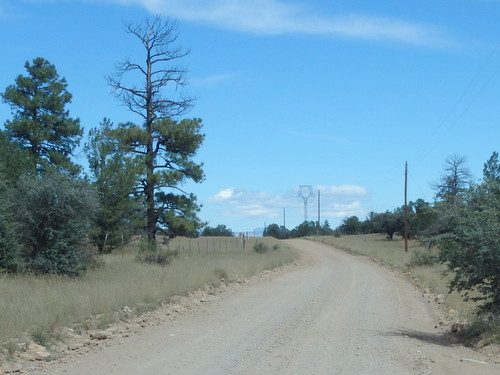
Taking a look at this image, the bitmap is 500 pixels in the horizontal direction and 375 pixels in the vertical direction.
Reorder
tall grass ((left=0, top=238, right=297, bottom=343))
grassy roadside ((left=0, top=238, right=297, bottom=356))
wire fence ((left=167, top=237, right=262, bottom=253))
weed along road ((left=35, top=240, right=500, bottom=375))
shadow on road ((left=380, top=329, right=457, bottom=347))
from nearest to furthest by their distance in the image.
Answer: weed along road ((left=35, top=240, right=500, bottom=375)) → grassy roadside ((left=0, top=238, right=297, bottom=356)) → tall grass ((left=0, top=238, right=297, bottom=343)) → shadow on road ((left=380, top=329, right=457, bottom=347)) → wire fence ((left=167, top=237, right=262, bottom=253))

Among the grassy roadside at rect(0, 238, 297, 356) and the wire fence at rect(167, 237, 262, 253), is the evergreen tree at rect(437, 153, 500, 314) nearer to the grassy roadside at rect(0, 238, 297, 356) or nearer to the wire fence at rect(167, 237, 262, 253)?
the grassy roadside at rect(0, 238, 297, 356)

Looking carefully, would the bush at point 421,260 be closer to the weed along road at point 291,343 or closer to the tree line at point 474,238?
the weed along road at point 291,343

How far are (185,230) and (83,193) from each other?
17.7m

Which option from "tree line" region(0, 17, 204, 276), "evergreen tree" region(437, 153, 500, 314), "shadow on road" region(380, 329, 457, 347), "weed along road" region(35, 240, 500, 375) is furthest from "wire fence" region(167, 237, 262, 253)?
"evergreen tree" region(437, 153, 500, 314)

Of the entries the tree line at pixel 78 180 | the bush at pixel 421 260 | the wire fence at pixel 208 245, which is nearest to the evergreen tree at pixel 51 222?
the tree line at pixel 78 180

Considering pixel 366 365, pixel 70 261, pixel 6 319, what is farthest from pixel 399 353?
pixel 70 261

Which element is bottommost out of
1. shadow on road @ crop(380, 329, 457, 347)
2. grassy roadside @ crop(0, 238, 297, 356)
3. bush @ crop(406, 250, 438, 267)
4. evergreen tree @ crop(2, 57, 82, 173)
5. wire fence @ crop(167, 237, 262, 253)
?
shadow on road @ crop(380, 329, 457, 347)

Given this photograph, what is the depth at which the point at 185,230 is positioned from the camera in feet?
135

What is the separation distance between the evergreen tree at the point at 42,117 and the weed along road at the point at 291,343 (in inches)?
964

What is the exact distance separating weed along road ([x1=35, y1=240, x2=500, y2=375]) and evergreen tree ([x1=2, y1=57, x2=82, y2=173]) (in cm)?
2448

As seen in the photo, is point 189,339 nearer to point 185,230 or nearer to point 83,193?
point 83,193

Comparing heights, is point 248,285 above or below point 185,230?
below

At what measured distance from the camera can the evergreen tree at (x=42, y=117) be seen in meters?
40.0

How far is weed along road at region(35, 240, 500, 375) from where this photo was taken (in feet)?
33.3
